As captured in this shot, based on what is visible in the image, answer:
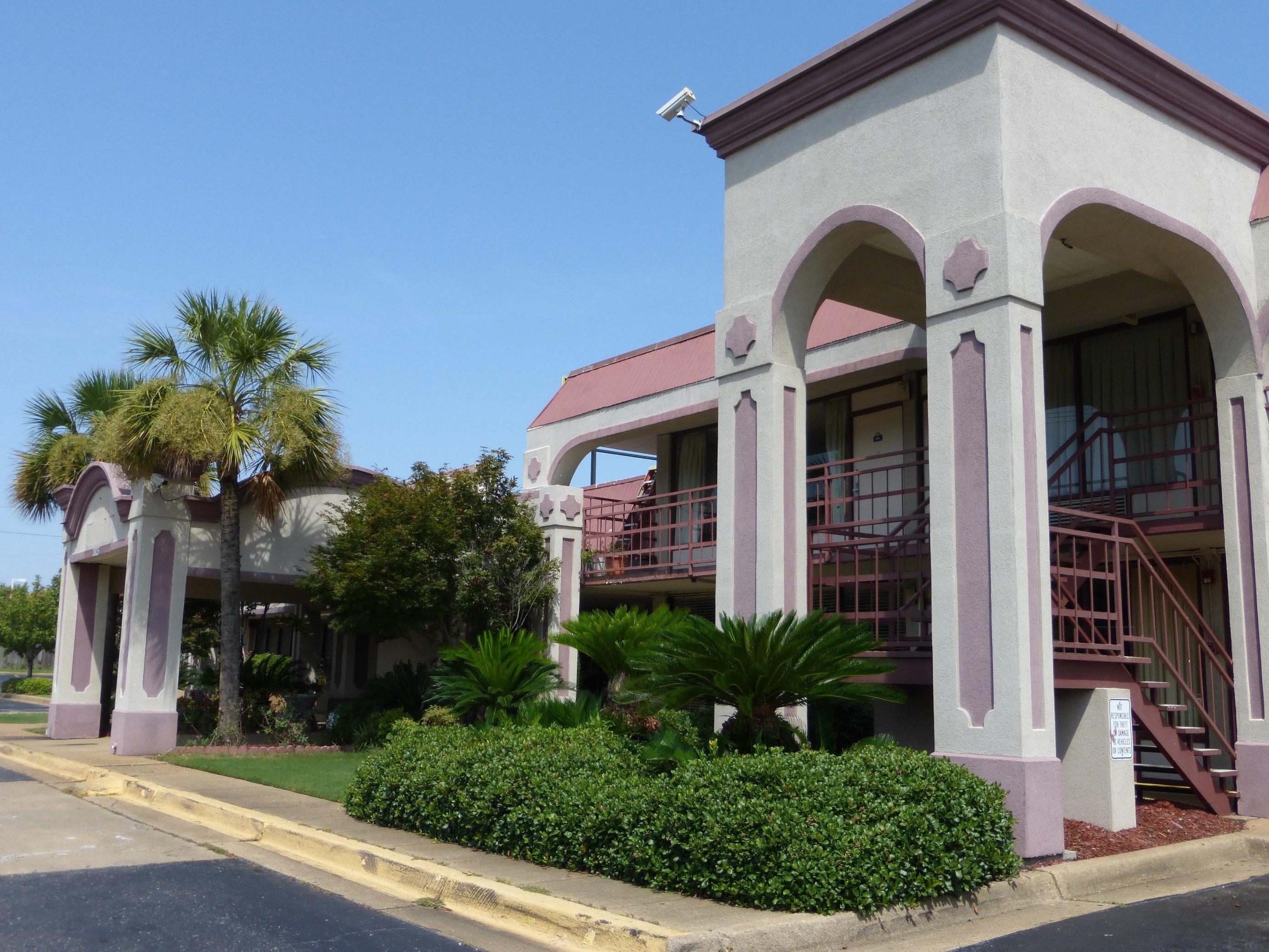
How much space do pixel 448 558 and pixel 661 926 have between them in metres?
12.3

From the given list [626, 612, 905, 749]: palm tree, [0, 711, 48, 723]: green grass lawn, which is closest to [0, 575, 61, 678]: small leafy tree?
[0, 711, 48, 723]: green grass lawn

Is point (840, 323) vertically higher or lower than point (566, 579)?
higher

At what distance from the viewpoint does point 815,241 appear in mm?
11117

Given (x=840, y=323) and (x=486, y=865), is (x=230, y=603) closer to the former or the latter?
(x=840, y=323)

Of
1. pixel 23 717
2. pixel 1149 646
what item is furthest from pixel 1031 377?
pixel 23 717

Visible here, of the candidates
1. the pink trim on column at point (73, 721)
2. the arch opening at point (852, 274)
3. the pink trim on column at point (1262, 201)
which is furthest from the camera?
the pink trim on column at point (73, 721)

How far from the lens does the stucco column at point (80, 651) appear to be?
909 inches

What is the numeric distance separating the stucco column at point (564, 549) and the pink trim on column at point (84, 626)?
35.9 feet

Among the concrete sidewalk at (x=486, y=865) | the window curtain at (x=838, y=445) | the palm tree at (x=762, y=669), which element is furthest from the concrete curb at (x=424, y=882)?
the window curtain at (x=838, y=445)

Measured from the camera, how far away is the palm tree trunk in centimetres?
1934

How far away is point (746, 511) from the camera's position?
1121 centimetres

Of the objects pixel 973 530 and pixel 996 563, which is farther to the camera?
pixel 973 530

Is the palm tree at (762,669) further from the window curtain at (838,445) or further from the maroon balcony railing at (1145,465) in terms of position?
the window curtain at (838,445)

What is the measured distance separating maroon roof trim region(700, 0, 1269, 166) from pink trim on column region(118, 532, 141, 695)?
12995 millimetres
